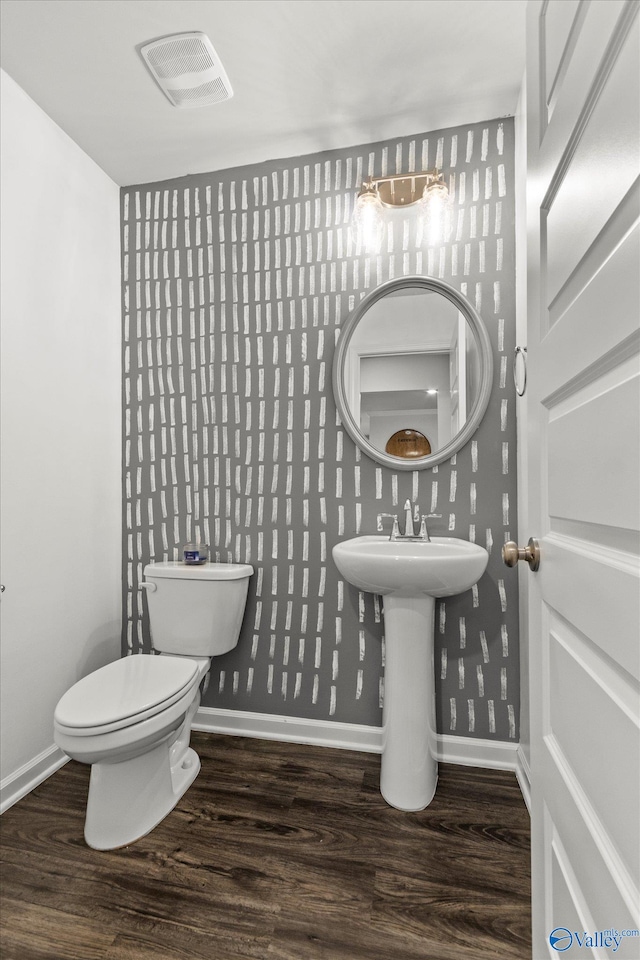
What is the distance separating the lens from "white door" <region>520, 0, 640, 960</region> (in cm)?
51

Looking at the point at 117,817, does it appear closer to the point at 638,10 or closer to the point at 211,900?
the point at 211,900

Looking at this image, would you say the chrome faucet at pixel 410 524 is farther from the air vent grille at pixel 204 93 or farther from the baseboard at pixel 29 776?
the air vent grille at pixel 204 93

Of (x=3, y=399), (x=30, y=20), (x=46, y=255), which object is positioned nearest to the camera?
(x=30, y=20)

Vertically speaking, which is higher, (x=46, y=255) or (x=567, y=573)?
(x=46, y=255)

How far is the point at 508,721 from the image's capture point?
188cm

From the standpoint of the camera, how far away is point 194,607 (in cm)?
196

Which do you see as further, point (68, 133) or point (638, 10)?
point (68, 133)

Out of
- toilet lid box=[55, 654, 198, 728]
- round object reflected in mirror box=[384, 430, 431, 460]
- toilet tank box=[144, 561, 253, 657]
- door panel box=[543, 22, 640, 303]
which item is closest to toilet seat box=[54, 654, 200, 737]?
toilet lid box=[55, 654, 198, 728]

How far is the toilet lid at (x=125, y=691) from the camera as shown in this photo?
1.41 metres

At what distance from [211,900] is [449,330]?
1.94 meters

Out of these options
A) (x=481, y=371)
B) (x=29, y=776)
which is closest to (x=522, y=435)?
(x=481, y=371)

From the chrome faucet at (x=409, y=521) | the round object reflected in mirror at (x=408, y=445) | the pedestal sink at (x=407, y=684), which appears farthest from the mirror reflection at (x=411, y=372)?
the pedestal sink at (x=407, y=684)

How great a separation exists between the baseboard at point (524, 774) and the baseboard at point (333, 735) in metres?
0.05

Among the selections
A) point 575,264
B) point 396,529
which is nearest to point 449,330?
point 396,529
